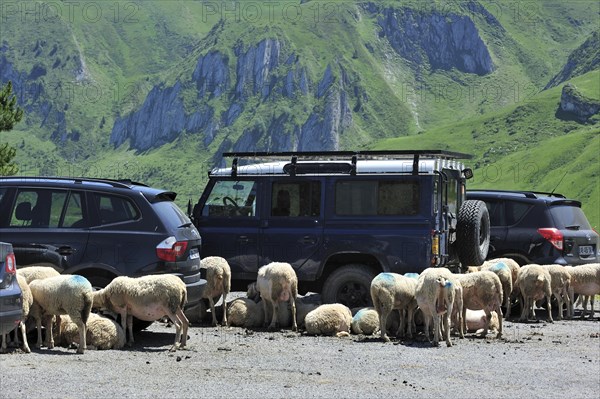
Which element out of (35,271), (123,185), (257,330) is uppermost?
(123,185)

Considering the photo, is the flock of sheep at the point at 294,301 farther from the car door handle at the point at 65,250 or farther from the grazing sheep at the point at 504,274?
the car door handle at the point at 65,250

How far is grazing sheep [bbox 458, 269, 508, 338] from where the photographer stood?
16000 millimetres

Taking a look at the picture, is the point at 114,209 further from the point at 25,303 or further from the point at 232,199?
the point at 232,199

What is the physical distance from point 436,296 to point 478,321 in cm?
200

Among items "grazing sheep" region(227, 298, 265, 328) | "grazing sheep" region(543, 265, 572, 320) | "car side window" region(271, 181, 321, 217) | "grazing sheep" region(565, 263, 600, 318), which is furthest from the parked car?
"grazing sheep" region(565, 263, 600, 318)

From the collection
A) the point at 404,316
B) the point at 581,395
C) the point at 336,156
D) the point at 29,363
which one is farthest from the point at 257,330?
the point at 581,395

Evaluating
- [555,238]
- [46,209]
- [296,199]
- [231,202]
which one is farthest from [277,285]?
[555,238]

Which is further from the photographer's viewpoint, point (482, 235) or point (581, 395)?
point (482, 235)

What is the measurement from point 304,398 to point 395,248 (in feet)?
22.3

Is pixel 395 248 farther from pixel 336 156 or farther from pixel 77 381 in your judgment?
pixel 77 381

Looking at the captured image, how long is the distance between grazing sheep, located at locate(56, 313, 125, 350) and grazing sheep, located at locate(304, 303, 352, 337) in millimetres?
3304

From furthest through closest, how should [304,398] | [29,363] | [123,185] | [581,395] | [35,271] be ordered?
[123,185], [35,271], [29,363], [581,395], [304,398]

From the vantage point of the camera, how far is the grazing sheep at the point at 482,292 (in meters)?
16.0

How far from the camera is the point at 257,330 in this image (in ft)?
54.1
